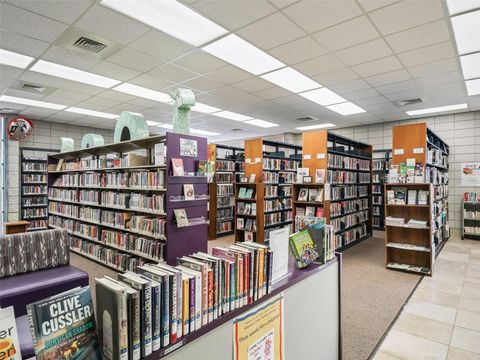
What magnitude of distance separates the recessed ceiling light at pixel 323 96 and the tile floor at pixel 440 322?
12.2 ft

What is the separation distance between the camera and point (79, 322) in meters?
0.92

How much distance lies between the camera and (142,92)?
18.9ft

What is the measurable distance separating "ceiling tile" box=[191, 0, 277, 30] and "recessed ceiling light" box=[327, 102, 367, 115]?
425 cm

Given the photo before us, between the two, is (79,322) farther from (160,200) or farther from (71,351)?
(160,200)

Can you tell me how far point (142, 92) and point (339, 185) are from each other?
454 cm

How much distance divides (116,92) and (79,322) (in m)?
5.63

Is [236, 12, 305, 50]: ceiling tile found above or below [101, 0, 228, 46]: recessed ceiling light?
below

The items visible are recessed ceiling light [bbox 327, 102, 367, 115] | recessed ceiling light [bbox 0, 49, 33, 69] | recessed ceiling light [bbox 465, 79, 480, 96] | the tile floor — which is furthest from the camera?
recessed ceiling light [bbox 327, 102, 367, 115]

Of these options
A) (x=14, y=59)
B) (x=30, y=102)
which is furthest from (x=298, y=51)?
(x=30, y=102)

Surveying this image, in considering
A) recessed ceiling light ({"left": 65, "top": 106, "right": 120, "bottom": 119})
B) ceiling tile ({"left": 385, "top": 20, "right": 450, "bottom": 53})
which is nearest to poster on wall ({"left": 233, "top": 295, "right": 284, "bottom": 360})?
ceiling tile ({"left": 385, "top": 20, "right": 450, "bottom": 53})

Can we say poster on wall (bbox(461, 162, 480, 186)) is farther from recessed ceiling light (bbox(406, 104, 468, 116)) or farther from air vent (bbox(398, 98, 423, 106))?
air vent (bbox(398, 98, 423, 106))

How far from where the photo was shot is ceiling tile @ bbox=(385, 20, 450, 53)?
3336 mm

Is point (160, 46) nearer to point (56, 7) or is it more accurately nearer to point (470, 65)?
point (56, 7)

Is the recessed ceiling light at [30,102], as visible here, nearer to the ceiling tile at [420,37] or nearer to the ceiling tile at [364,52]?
the ceiling tile at [364,52]
